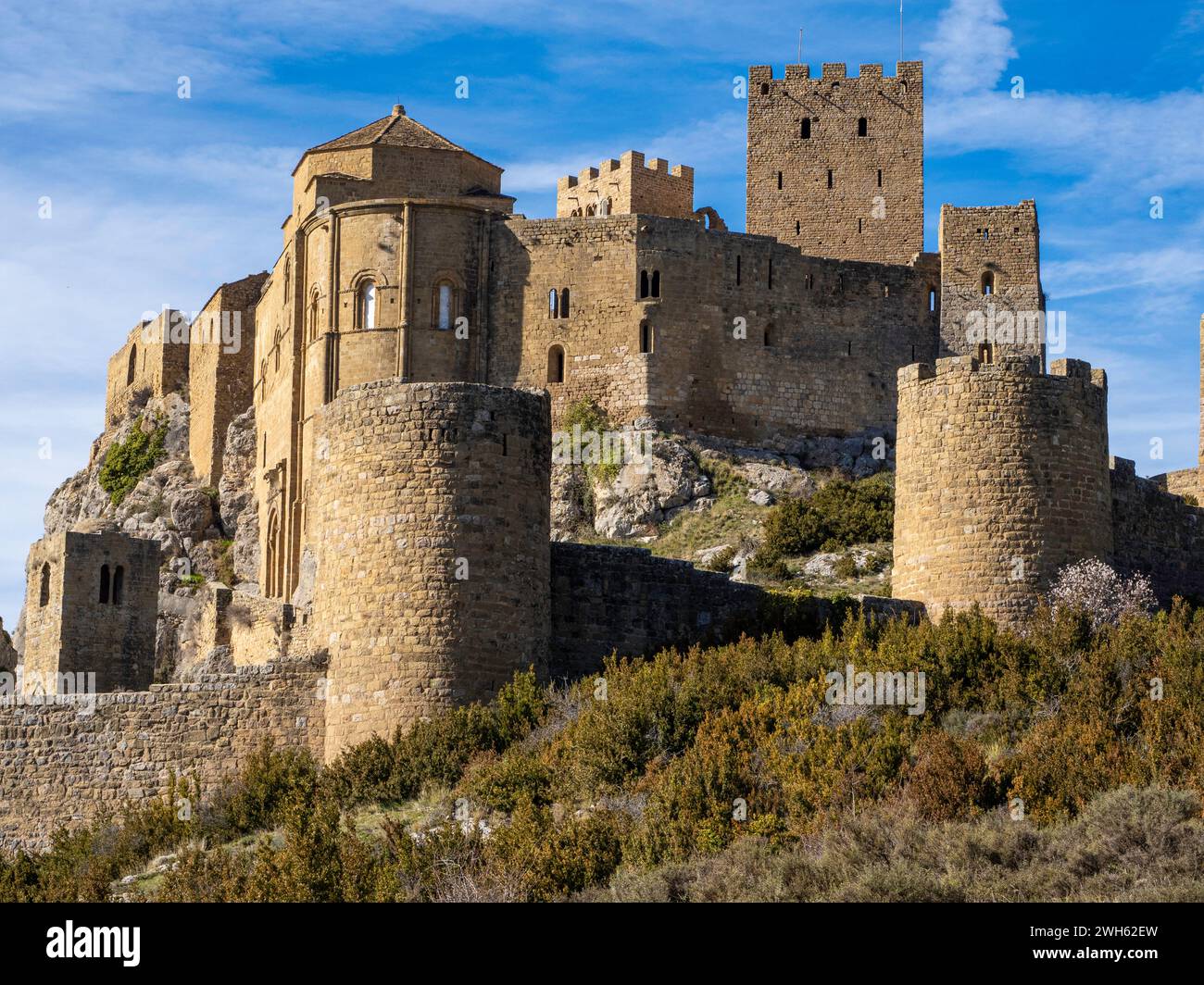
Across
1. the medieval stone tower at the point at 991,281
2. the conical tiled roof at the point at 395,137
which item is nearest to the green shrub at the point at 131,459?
the conical tiled roof at the point at 395,137

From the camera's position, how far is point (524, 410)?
27.5 meters

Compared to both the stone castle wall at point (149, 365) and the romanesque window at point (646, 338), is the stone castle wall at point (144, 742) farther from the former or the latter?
the stone castle wall at point (149, 365)

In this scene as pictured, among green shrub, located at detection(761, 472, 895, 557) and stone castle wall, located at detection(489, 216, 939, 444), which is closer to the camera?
green shrub, located at detection(761, 472, 895, 557)

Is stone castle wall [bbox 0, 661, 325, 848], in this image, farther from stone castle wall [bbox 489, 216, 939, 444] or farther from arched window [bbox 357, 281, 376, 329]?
stone castle wall [bbox 489, 216, 939, 444]

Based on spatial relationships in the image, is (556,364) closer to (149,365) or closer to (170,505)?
(170,505)

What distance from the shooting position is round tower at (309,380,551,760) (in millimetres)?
26453

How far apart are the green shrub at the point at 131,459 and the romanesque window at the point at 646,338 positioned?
54.0 ft

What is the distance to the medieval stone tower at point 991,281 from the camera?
1973 inches

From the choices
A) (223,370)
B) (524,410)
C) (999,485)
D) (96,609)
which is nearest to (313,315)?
(223,370)

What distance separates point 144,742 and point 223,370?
3062 centimetres

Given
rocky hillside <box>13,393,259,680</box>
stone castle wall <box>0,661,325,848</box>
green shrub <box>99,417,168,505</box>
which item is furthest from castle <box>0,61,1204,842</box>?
green shrub <box>99,417,168,505</box>

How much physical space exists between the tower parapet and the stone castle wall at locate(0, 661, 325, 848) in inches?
1220

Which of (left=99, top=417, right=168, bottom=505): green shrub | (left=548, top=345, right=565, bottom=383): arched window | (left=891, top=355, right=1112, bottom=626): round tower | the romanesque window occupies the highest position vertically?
the romanesque window

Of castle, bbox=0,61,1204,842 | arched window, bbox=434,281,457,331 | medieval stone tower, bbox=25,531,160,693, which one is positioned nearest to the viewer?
castle, bbox=0,61,1204,842
